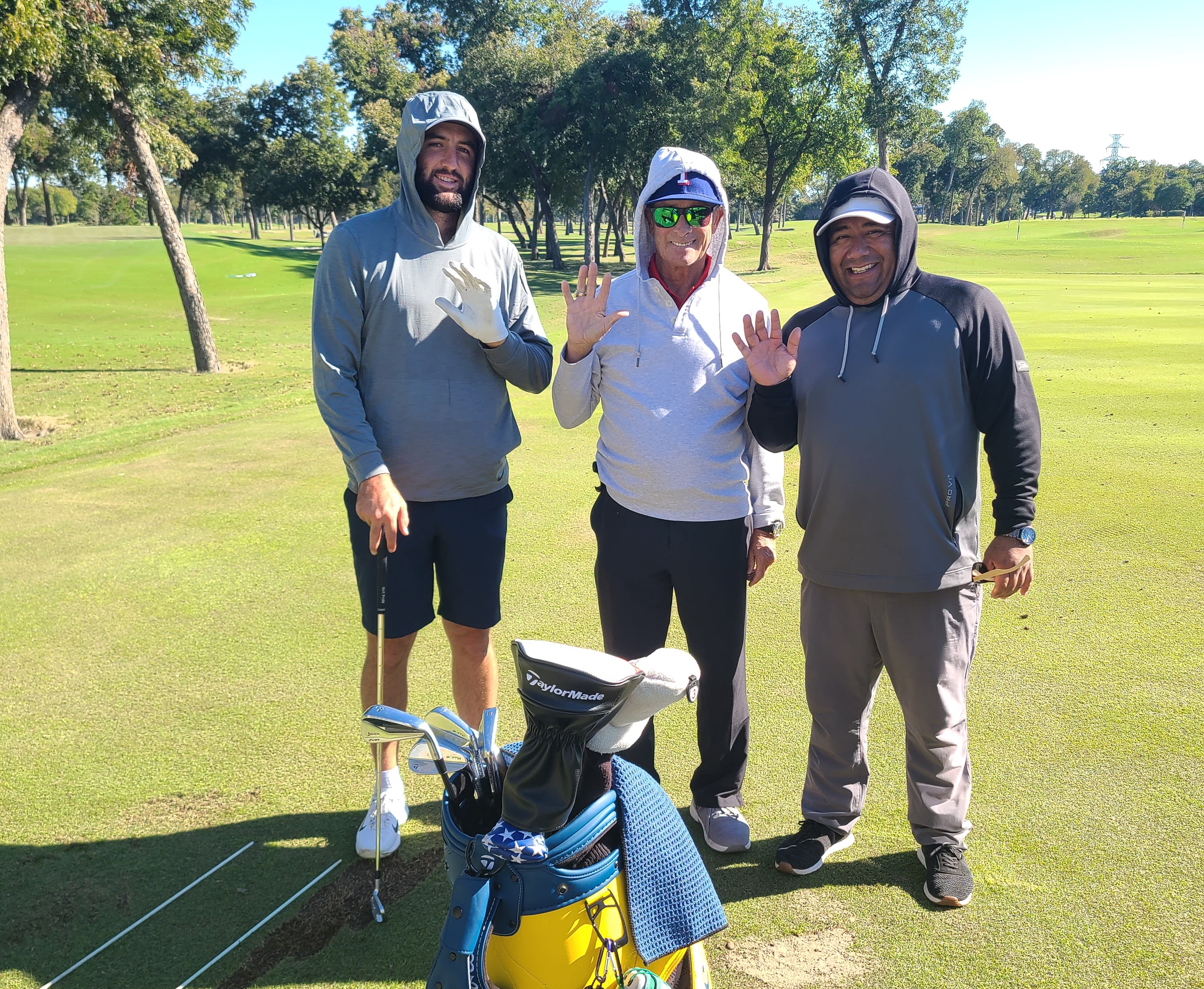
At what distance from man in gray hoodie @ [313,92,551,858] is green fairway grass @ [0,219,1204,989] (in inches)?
21.7

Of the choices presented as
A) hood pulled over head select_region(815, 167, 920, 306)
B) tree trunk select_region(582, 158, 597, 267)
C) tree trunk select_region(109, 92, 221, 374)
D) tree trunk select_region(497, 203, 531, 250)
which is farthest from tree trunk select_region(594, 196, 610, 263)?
hood pulled over head select_region(815, 167, 920, 306)

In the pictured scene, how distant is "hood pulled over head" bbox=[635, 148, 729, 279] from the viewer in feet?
9.36

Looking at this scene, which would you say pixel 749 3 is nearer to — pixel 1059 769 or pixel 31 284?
pixel 31 284

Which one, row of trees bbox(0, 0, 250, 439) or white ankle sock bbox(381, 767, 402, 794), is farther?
row of trees bbox(0, 0, 250, 439)

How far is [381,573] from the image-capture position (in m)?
2.82

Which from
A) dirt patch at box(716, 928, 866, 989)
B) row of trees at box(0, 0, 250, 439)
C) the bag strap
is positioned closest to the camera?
the bag strap

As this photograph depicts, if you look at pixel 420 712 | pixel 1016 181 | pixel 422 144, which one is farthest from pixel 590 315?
pixel 1016 181

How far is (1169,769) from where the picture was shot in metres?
3.19

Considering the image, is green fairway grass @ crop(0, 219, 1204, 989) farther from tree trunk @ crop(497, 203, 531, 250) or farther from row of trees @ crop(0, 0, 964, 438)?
tree trunk @ crop(497, 203, 531, 250)

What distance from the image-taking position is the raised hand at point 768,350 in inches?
107

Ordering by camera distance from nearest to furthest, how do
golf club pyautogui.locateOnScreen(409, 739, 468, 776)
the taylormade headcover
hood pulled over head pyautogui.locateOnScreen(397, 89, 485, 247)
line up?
the taylormade headcover
golf club pyautogui.locateOnScreen(409, 739, 468, 776)
hood pulled over head pyautogui.locateOnScreen(397, 89, 485, 247)

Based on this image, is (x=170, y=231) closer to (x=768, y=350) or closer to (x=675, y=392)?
(x=675, y=392)

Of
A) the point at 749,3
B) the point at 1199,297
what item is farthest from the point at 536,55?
the point at 1199,297

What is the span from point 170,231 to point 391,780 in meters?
13.9
